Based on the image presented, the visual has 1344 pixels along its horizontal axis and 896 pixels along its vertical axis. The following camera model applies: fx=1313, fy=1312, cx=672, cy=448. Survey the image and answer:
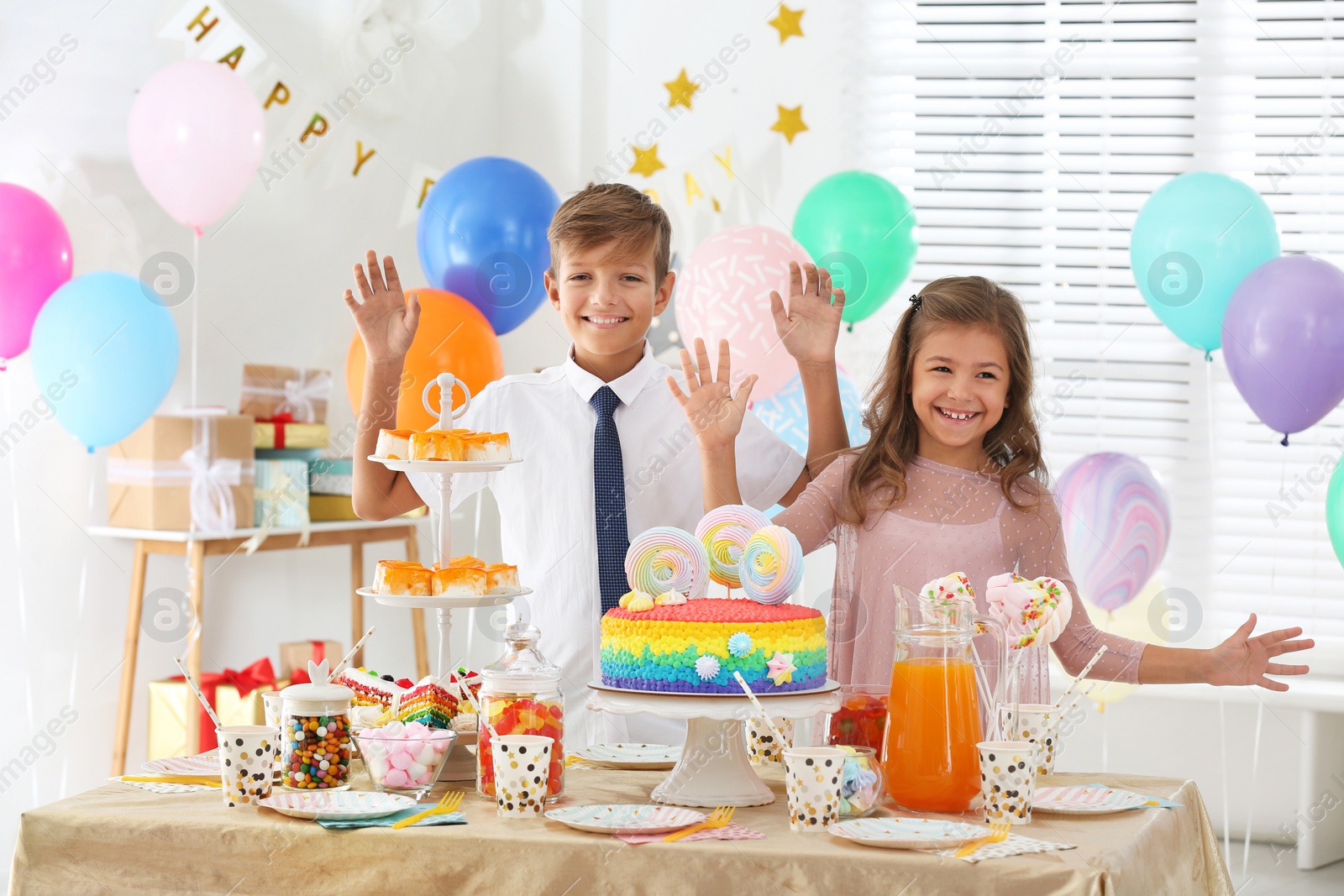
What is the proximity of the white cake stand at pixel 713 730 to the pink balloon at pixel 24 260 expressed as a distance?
2144mm

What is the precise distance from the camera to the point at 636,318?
2039mm

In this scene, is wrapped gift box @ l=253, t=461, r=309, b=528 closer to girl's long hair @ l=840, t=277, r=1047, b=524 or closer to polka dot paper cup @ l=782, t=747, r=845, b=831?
girl's long hair @ l=840, t=277, r=1047, b=524

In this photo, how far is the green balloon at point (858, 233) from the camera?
3.52 meters

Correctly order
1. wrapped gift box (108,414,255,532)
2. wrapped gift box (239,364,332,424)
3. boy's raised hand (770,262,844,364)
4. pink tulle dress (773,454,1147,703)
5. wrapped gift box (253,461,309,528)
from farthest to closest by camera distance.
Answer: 1. wrapped gift box (239,364,332,424)
2. wrapped gift box (253,461,309,528)
3. wrapped gift box (108,414,255,532)
4. boy's raised hand (770,262,844,364)
5. pink tulle dress (773,454,1147,703)

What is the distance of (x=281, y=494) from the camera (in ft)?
12.3

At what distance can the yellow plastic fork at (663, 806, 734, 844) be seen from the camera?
1.34 m

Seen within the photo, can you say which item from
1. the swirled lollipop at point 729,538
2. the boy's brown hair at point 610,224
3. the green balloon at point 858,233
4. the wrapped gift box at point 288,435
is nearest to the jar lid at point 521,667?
the swirled lollipop at point 729,538

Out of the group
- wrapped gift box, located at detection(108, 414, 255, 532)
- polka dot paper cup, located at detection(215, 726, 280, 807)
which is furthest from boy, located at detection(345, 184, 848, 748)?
wrapped gift box, located at detection(108, 414, 255, 532)

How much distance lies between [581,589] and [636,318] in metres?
0.43

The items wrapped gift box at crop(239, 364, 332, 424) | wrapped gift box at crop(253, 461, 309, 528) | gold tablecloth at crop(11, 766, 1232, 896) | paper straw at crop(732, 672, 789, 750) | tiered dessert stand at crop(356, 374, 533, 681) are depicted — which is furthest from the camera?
wrapped gift box at crop(239, 364, 332, 424)

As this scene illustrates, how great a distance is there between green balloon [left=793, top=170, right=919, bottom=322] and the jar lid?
7.05 feet

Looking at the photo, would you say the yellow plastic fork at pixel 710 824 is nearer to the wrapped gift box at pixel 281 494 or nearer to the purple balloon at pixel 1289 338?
the purple balloon at pixel 1289 338

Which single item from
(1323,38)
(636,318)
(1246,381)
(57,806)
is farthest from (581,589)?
(1323,38)

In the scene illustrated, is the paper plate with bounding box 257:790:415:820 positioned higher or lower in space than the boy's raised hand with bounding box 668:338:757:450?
lower
